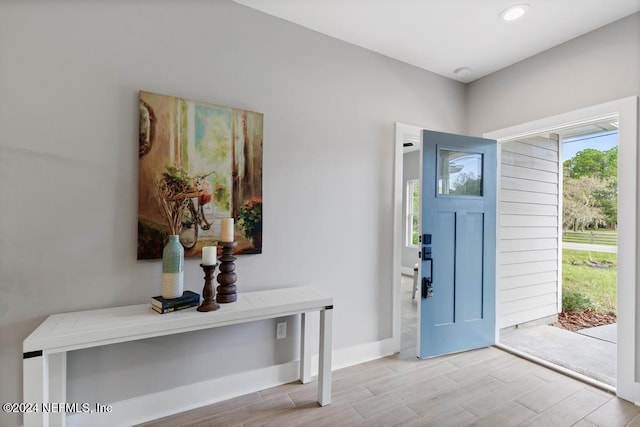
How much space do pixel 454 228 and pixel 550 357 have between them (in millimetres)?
1484

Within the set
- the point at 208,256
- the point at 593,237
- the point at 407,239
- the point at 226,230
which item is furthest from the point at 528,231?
the point at 208,256

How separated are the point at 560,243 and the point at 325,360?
3670 mm

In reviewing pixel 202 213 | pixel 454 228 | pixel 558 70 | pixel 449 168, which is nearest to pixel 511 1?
pixel 558 70

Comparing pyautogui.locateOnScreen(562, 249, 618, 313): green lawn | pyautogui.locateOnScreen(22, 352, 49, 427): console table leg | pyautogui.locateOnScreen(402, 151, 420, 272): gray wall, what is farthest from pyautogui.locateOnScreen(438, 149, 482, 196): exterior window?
pyautogui.locateOnScreen(402, 151, 420, 272): gray wall

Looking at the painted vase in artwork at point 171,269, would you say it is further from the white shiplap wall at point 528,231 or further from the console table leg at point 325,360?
the white shiplap wall at point 528,231

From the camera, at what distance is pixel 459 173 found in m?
2.81

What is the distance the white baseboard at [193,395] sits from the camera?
1736 mm

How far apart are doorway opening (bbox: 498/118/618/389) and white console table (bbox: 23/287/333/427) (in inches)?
90.9

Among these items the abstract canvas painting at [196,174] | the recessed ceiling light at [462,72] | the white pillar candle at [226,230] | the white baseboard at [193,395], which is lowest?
the white baseboard at [193,395]

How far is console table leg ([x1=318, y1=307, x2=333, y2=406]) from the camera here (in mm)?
1975

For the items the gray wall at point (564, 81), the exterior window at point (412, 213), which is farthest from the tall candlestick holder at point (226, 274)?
the exterior window at point (412, 213)

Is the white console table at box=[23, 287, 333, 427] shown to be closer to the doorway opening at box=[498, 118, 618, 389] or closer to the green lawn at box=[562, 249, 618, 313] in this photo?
the doorway opening at box=[498, 118, 618, 389]

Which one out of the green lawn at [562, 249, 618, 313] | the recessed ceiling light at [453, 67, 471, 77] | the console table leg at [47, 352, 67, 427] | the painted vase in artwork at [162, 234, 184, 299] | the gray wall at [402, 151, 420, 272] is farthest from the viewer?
the gray wall at [402, 151, 420, 272]

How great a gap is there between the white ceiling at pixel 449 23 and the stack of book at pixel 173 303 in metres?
1.98
